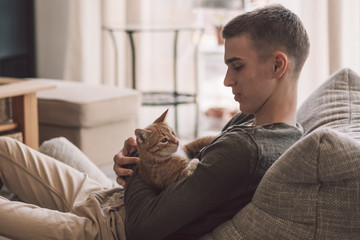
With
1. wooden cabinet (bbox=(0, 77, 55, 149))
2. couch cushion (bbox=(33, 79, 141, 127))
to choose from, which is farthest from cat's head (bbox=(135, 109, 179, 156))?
couch cushion (bbox=(33, 79, 141, 127))

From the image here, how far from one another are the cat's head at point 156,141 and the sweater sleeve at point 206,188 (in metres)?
0.25

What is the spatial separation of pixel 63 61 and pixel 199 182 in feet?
13.8

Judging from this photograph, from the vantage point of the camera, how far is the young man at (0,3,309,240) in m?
1.22

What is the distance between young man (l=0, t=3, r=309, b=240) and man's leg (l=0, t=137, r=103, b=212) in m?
0.17

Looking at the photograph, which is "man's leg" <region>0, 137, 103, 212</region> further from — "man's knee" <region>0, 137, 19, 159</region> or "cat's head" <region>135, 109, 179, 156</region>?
"cat's head" <region>135, 109, 179, 156</region>

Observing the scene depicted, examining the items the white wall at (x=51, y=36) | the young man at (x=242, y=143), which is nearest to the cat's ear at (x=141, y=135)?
the young man at (x=242, y=143)

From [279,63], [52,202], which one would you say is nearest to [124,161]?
[52,202]

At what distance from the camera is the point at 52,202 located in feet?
5.63

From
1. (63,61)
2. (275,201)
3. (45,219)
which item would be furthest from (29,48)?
(275,201)

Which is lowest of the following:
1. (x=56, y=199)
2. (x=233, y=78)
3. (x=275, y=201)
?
(x=56, y=199)

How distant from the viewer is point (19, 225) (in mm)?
1356

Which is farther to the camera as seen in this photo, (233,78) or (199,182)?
(233,78)

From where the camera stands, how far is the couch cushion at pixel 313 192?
3.55ft

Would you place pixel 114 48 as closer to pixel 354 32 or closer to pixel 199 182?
pixel 354 32
